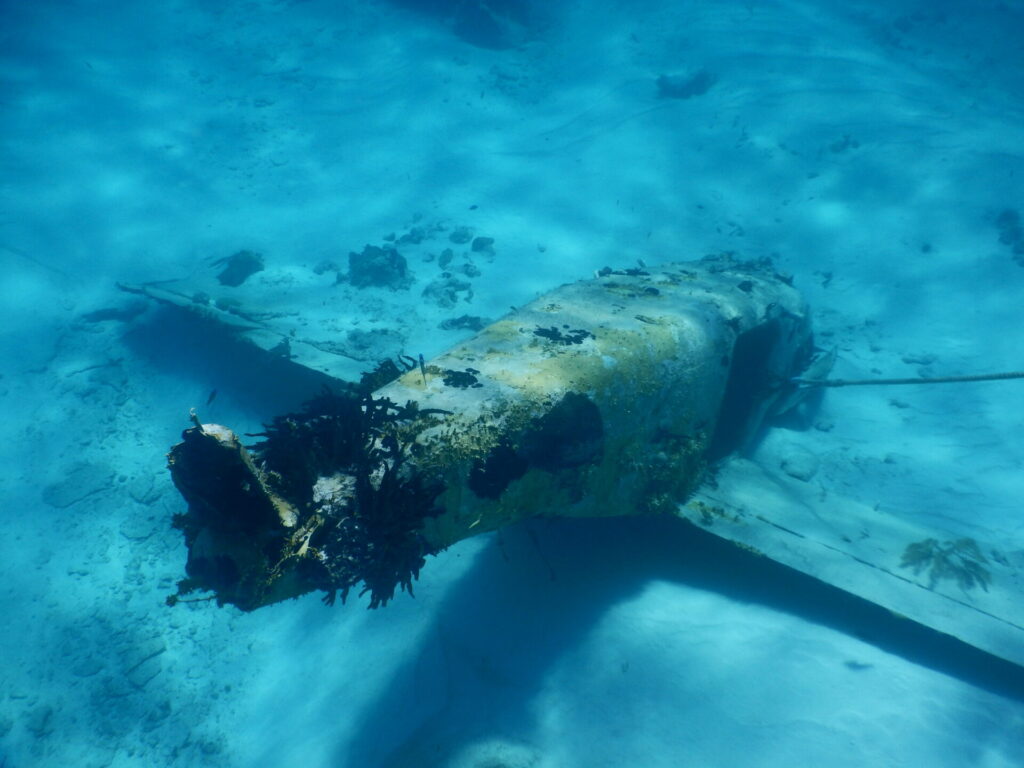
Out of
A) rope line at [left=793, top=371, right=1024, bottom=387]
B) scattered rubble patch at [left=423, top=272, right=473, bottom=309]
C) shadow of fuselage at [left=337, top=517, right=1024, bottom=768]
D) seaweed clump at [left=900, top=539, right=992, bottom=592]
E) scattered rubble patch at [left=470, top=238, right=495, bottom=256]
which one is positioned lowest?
shadow of fuselage at [left=337, top=517, right=1024, bottom=768]

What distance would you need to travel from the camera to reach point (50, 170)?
18641 mm

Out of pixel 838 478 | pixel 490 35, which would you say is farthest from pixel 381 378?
pixel 490 35

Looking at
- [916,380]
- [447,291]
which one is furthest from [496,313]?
[916,380]

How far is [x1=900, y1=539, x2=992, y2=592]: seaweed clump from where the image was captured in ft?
17.6

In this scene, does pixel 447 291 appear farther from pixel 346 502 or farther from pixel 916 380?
pixel 346 502

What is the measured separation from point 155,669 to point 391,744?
15.3 ft

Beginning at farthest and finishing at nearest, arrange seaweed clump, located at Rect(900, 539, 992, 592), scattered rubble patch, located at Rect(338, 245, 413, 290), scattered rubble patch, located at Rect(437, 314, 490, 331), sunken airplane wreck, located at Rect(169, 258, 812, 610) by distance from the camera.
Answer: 1. scattered rubble patch, located at Rect(338, 245, 413, 290)
2. scattered rubble patch, located at Rect(437, 314, 490, 331)
3. seaweed clump, located at Rect(900, 539, 992, 592)
4. sunken airplane wreck, located at Rect(169, 258, 812, 610)

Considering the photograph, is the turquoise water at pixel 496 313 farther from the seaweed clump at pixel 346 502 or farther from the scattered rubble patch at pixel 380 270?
the seaweed clump at pixel 346 502

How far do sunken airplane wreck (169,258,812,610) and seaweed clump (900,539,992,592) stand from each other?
2.20 meters

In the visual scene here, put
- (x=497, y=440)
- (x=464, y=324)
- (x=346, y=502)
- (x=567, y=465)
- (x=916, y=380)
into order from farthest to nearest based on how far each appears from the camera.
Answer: (x=464, y=324)
(x=916, y=380)
(x=567, y=465)
(x=497, y=440)
(x=346, y=502)

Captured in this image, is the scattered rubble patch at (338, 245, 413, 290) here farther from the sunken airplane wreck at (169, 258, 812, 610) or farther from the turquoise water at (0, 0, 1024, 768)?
the sunken airplane wreck at (169, 258, 812, 610)

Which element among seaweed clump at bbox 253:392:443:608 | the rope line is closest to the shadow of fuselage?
seaweed clump at bbox 253:392:443:608

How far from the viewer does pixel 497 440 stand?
398 centimetres

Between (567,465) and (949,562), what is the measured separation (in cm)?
451
